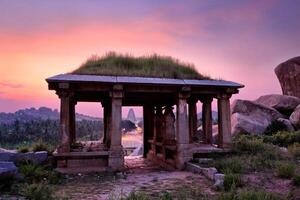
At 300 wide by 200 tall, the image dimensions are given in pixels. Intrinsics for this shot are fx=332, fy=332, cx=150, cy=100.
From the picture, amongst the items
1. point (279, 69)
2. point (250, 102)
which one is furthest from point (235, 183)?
point (279, 69)

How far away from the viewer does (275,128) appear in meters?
20.1

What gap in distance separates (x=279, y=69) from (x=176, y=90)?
19625 millimetres

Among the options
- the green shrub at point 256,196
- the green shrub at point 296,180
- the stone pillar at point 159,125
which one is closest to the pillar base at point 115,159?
the stone pillar at point 159,125

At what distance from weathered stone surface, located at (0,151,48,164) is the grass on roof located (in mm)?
3117

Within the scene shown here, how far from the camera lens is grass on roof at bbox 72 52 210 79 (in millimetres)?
12203

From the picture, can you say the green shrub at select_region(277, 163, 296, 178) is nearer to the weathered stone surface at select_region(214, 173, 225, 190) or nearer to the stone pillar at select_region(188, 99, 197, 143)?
the weathered stone surface at select_region(214, 173, 225, 190)

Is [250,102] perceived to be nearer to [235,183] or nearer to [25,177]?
[235,183]

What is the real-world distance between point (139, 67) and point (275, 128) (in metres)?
11.0

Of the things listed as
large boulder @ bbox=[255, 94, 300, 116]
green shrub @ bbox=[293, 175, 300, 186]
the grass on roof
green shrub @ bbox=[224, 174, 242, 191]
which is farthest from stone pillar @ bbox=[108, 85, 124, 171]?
large boulder @ bbox=[255, 94, 300, 116]

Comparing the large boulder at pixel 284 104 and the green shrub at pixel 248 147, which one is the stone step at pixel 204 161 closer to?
the green shrub at pixel 248 147

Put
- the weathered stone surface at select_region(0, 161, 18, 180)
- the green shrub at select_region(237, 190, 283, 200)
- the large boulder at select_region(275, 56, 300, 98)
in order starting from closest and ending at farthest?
the green shrub at select_region(237, 190, 283, 200) < the weathered stone surface at select_region(0, 161, 18, 180) < the large boulder at select_region(275, 56, 300, 98)

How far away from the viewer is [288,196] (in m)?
6.92

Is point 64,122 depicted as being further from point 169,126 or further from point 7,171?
point 169,126

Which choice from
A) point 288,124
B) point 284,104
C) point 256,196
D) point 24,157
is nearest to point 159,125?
Result: point 24,157
